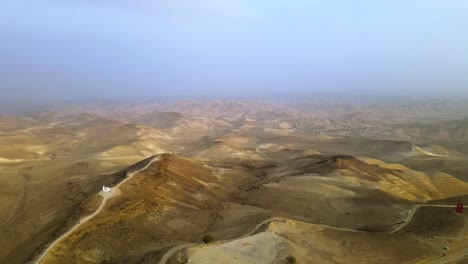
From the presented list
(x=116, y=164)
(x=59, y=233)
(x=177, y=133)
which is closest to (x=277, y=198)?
(x=59, y=233)

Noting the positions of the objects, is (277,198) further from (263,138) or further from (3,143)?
(263,138)

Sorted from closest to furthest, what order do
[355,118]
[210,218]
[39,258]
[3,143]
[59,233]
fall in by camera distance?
1. [39,258]
2. [59,233]
3. [210,218]
4. [3,143]
5. [355,118]

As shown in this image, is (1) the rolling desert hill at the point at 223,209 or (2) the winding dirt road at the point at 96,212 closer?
(2) the winding dirt road at the point at 96,212

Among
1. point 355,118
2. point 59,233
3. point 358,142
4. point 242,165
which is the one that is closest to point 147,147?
point 242,165

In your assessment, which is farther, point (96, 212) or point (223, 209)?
point (223, 209)

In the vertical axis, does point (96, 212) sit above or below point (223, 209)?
above

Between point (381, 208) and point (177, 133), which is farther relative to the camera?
point (177, 133)

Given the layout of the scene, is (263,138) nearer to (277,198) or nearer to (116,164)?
(116,164)

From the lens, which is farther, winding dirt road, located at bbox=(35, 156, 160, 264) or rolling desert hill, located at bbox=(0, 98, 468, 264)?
rolling desert hill, located at bbox=(0, 98, 468, 264)

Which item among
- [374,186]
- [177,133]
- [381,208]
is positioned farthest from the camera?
[177,133]
